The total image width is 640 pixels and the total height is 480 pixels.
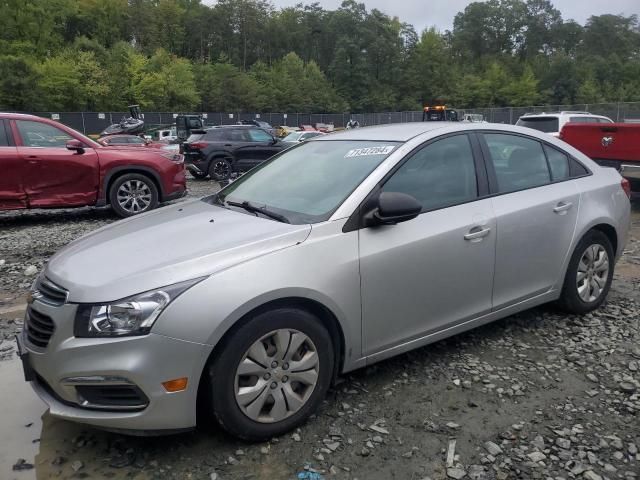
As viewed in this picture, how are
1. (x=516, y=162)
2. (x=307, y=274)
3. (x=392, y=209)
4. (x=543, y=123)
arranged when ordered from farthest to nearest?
(x=543, y=123) → (x=516, y=162) → (x=392, y=209) → (x=307, y=274)

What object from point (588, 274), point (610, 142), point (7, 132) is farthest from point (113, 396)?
point (610, 142)

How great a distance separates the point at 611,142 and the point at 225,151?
9973 mm

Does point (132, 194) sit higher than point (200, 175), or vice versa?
point (132, 194)

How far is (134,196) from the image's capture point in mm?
8656

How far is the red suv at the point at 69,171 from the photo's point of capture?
777 centimetres

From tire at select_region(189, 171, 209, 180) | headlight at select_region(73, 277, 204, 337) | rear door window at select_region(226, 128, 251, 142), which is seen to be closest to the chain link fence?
rear door window at select_region(226, 128, 251, 142)

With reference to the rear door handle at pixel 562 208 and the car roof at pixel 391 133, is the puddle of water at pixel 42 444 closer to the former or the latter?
the car roof at pixel 391 133

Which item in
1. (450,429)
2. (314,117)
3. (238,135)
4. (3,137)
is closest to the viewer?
(450,429)

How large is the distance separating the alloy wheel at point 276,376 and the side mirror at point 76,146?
6.57 meters

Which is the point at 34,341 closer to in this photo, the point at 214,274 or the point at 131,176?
the point at 214,274

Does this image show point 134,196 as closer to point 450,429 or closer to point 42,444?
point 42,444

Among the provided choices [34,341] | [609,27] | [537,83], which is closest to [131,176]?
[34,341]

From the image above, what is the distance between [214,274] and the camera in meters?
2.56

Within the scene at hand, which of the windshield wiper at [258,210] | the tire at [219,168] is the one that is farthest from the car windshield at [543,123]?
the windshield wiper at [258,210]
